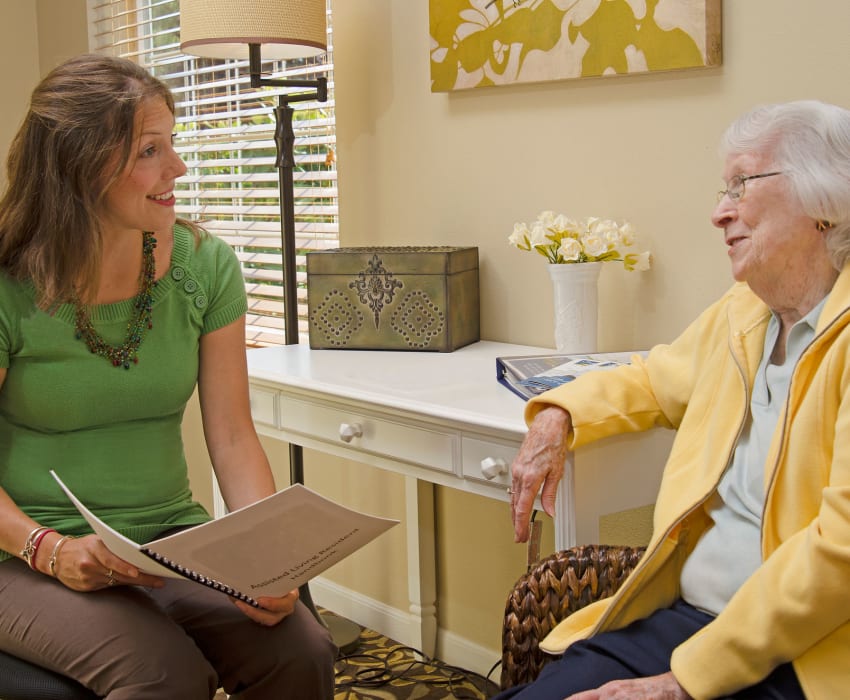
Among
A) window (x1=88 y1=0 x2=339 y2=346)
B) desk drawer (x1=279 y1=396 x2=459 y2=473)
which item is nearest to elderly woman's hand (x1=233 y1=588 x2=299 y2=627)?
desk drawer (x1=279 y1=396 x2=459 y2=473)

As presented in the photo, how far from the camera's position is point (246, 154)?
11.2ft

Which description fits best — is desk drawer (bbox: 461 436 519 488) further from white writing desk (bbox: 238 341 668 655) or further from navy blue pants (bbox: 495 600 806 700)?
navy blue pants (bbox: 495 600 806 700)

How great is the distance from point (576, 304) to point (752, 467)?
796 mm

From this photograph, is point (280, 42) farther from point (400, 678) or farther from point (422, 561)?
point (400, 678)

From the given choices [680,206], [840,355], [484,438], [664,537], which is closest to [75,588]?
[484,438]

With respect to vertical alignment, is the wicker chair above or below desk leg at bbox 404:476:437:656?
above

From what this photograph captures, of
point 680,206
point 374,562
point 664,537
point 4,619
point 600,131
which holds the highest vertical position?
point 600,131

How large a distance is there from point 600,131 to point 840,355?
1048 millimetres

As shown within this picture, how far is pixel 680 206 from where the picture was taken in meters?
2.20

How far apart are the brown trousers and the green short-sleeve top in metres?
0.12

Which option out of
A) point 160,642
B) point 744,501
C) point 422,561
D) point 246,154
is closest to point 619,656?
point 744,501

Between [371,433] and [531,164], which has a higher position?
[531,164]

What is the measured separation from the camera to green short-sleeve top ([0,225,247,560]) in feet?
5.67

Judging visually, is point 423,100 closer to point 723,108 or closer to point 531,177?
point 531,177
